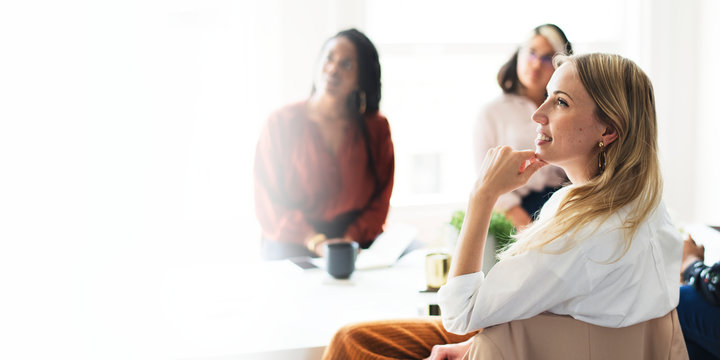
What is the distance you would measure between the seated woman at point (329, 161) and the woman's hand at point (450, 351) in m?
1.36

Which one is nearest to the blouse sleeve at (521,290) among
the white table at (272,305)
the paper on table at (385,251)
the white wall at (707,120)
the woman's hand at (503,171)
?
the woman's hand at (503,171)

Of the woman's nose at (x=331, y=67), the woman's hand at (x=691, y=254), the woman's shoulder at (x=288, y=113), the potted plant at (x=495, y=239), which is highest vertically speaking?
the woman's nose at (x=331, y=67)

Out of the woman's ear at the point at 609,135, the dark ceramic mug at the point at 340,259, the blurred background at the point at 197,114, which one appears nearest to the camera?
the woman's ear at the point at 609,135

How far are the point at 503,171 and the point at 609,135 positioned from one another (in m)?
0.21

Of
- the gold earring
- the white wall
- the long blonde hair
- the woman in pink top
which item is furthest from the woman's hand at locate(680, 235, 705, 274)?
the white wall

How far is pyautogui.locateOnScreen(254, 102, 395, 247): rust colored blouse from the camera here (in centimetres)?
276

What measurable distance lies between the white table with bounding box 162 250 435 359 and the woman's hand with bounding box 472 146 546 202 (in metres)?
0.41

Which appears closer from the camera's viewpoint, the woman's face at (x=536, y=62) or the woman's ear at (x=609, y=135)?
the woman's ear at (x=609, y=135)

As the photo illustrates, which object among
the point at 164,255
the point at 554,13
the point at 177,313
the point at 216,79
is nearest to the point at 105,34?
the point at 216,79

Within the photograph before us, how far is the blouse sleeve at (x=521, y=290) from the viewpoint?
1159mm

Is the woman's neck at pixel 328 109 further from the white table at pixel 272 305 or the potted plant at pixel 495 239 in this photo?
the potted plant at pixel 495 239

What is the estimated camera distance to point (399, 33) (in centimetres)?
353

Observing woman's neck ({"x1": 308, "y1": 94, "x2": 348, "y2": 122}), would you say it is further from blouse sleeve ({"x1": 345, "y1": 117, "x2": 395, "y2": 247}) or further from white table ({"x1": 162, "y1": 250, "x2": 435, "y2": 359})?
white table ({"x1": 162, "y1": 250, "x2": 435, "y2": 359})

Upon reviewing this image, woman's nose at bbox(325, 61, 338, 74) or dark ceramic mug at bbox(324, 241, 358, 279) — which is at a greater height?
woman's nose at bbox(325, 61, 338, 74)
